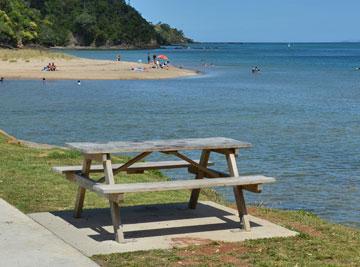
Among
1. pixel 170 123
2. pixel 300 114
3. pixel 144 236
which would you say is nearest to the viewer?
pixel 144 236

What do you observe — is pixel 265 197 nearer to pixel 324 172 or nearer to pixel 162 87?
pixel 324 172

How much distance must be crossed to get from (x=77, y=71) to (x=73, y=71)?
1.03 feet

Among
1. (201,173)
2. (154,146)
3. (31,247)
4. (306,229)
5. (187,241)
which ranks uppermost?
(154,146)

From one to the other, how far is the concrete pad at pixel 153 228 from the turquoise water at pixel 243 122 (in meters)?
3.44

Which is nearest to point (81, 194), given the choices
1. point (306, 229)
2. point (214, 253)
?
point (214, 253)

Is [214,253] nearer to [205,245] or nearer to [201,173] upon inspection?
[205,245]

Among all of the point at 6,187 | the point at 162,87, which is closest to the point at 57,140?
the point at 6,187

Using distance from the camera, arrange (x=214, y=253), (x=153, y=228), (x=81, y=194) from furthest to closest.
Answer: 1. (x=81, y=194)
2. (x=153, y=228)
3. (x=214, y=253)

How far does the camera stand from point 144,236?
304 inches

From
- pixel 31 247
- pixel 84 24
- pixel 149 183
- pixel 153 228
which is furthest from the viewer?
pixel 84 24

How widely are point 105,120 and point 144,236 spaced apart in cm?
1986

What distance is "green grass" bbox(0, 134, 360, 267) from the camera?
6.78m

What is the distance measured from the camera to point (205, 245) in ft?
24.2

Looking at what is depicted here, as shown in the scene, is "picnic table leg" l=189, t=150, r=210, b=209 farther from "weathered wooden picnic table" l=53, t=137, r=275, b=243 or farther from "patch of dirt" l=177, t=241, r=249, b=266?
"patch of dirt" l=177, t=241, r=249, b=266
